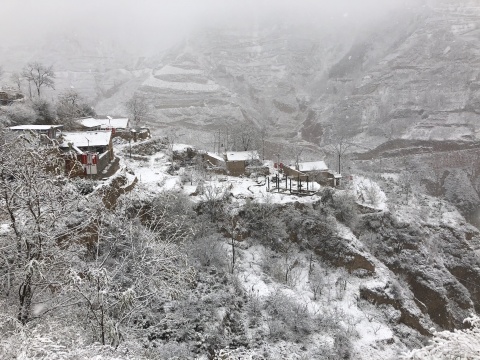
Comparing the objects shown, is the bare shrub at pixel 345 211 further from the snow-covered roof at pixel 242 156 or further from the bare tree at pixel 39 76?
the bare tree at pixel 39 76

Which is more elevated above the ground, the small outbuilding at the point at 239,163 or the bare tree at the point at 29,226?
the bare tree at the point at 29,226

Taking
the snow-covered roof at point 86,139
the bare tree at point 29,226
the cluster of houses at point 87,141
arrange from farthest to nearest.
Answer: the snow-covered roof at point 86,139 → the cluster of houses at point 87,141 → the bare tree at point 29,226

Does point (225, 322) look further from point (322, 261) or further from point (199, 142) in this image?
point (199, 142)

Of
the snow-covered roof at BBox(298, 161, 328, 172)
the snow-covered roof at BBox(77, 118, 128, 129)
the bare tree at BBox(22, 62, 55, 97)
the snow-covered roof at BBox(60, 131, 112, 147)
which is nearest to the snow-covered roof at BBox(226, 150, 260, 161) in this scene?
the snow-covered roof at BBox(298, 161, 328, 172)

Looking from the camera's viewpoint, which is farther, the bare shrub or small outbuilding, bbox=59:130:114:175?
the bare shrub

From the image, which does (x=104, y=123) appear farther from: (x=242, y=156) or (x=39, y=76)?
(x=242, y=156)

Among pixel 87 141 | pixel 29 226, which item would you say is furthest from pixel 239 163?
pixel 29 226

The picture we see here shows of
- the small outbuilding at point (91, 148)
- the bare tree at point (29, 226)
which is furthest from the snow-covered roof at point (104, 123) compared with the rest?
the bare tree at point (29, 226)

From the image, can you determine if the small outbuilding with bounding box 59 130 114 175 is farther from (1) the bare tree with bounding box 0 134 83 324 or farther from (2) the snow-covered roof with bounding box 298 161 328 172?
(2) the snow-covered roof with bounding box 298 161 328 172

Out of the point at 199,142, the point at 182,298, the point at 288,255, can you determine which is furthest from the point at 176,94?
the point at 182,298
